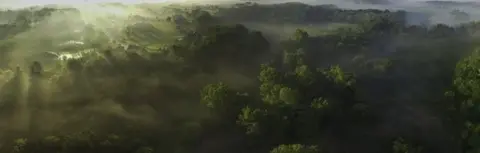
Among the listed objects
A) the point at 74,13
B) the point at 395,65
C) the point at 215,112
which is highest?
the point at 74,13

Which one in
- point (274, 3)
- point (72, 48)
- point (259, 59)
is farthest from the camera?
point (274, 3)

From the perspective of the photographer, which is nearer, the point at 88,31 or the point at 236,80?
the point at 88,31

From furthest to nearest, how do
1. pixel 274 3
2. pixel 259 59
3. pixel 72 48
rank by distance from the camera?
pixel 274 3
pixel 259 59
pixel 72 48

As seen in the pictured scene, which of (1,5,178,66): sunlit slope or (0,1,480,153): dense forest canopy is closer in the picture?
(0,1,480,153): dense forest canopy

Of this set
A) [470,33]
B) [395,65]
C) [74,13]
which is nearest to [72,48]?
[74,13]

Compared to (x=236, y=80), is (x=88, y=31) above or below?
above

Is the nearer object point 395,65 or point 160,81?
point 160,81

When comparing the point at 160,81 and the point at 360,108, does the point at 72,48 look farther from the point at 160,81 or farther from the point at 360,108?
the point at 360,108

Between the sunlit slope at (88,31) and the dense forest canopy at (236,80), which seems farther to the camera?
the sunlit slope at (88,31)
